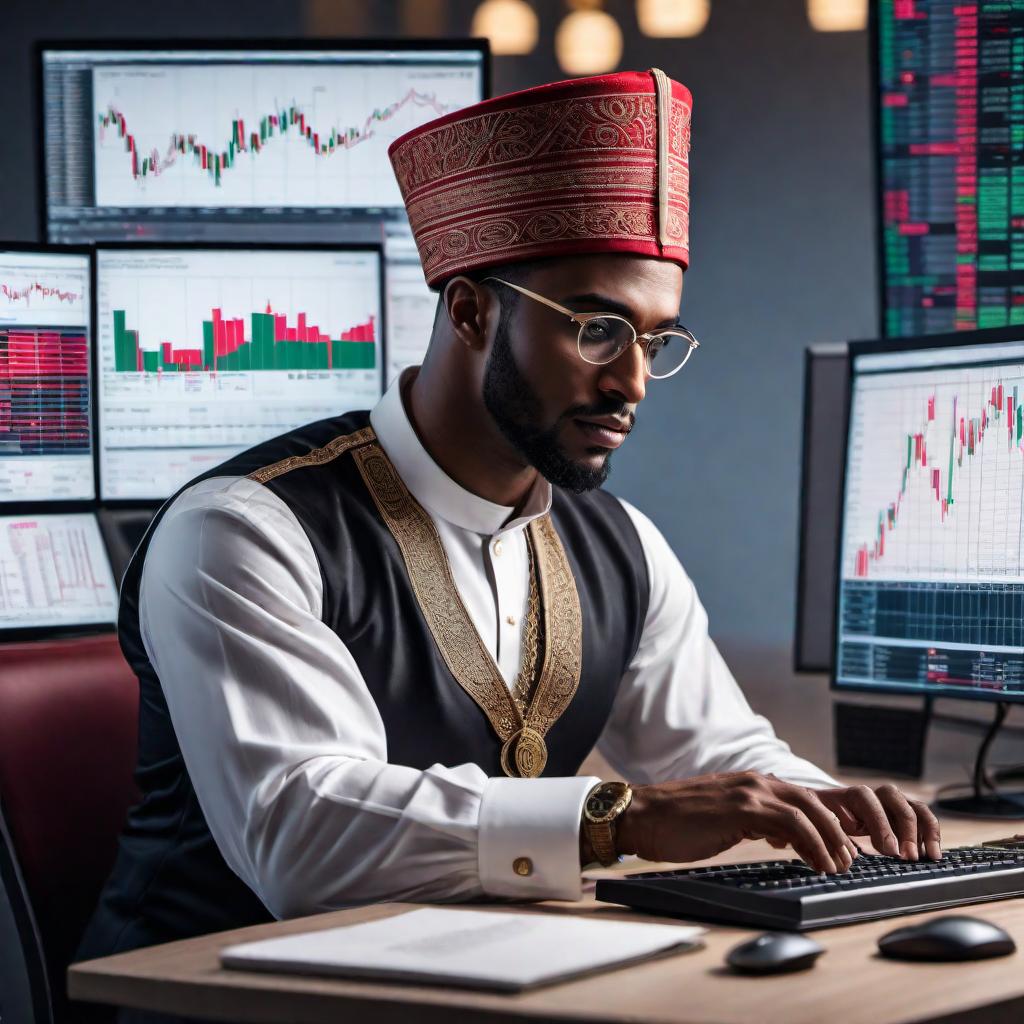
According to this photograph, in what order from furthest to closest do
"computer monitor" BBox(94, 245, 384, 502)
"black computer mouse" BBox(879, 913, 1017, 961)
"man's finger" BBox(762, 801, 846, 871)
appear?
"computer monitor" BBox(94, 245, 384, 502) < "man's finger" BBox(762, 801, 846, 871) < "black computer mouse" BBox(879, 913, 1017, 961)

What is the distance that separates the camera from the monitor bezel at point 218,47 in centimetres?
241

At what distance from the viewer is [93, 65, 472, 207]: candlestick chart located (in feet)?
7.97

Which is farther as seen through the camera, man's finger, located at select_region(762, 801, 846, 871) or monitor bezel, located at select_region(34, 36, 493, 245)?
monitor bezel, located at select_region(34, 36, 493, 245)

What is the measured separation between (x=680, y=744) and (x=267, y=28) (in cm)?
188

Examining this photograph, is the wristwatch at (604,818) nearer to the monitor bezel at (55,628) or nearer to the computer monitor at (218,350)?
the monitor bezel at (55,628)

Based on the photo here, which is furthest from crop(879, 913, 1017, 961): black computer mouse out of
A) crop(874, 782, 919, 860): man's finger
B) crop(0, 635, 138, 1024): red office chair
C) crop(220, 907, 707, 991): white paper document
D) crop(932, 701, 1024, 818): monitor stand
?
crop(0, 635, 138, 1024): red office chair

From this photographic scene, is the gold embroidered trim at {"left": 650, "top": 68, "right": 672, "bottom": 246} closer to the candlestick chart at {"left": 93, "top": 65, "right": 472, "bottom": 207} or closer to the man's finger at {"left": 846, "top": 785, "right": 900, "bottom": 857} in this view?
Answer: the man's finger at {"left": 846, "top": 785, "right": 900, "bottom": 857}

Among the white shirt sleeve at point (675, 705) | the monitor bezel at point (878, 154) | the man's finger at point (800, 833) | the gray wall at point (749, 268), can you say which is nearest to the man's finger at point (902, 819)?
the man's finger at point (800, 833)

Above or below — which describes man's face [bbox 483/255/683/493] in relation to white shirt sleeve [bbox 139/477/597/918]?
above

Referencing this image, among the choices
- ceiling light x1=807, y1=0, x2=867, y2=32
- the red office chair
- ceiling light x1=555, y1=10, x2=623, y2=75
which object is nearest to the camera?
the red office chair

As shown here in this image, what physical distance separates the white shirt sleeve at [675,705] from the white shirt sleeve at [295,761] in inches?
18.1

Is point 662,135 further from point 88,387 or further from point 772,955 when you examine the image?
point 88,387

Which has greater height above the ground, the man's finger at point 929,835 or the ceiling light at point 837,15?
the ceiling light at point 837,15

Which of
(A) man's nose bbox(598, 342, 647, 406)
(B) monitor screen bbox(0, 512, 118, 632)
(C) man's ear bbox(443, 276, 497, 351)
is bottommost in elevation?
(B) monitor screen bbox(0, 512, 118, 632)
